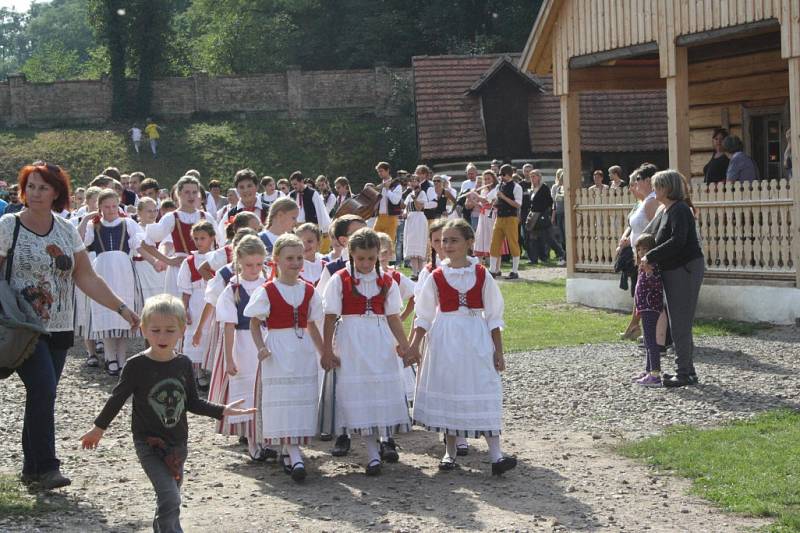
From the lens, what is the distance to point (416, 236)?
2339cm

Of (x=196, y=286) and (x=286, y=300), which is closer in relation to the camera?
(x=286, y=300)

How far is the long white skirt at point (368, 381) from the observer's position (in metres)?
8.02

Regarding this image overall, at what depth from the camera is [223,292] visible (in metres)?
8.73

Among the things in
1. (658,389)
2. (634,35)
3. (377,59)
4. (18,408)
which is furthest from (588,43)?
(377,59)

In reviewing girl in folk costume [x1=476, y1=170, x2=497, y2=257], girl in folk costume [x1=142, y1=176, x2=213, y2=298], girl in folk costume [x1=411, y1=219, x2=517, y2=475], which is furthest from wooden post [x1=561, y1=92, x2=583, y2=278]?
girl in folk costume [x1=411, y1=219, x2=517, y2=475]

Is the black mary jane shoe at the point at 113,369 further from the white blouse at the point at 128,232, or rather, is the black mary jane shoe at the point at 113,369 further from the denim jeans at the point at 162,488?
the denim jeans at the point at 162,488

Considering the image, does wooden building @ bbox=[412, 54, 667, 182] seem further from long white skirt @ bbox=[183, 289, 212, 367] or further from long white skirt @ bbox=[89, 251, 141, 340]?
long white skirt @ bbox=[183, 289, 212, 367]

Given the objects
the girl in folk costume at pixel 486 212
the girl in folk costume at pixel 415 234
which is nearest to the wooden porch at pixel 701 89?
the girl in folk costume at pixel 486 212

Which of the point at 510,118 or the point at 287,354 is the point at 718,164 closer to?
the point at 287,354

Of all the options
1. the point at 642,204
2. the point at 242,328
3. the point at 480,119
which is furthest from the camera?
the point at 480,119

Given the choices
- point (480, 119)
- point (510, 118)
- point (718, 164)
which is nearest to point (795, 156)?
point (718, 164)

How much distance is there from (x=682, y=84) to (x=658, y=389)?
6.48 meters

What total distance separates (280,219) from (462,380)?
2.72 meters

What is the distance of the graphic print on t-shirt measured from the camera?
19.7ft
